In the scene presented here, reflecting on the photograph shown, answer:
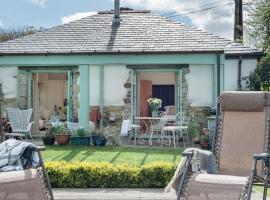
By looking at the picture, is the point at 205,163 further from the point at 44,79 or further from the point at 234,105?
the point at 44,79

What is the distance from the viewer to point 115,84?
44.2ft

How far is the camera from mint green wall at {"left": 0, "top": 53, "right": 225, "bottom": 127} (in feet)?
42.2

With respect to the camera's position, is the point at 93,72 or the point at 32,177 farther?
the point at 93,72

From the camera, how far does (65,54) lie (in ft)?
43.5

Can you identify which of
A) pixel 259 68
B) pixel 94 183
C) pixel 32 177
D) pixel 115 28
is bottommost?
pixel 94 183

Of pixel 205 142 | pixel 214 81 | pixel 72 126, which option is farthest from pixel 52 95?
pixel 205 142

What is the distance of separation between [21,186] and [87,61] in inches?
373

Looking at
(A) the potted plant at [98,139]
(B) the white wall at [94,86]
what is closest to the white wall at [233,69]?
(B) the white wall at [94,86]

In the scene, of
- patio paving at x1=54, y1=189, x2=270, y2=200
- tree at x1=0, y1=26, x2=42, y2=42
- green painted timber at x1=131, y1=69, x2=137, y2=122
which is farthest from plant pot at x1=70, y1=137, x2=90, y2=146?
tree at x1=0, y1=26, x2=42, y2=42

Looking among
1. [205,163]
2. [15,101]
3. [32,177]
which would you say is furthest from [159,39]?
[32,177]

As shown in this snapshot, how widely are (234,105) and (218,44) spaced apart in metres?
A: 8.04

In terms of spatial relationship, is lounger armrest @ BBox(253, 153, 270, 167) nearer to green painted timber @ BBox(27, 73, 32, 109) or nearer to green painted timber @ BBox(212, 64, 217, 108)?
green painted timber @ BBox(212, 64, 217, 108)

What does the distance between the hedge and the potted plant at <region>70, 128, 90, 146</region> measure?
5446mm

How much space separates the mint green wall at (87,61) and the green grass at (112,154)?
2317mm
